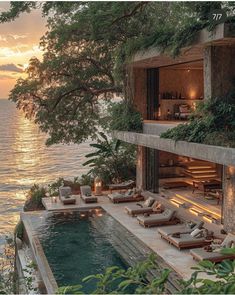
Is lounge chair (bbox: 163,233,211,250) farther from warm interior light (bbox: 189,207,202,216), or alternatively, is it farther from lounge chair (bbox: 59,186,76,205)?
lounge chair (bbox: 59,186,76,205)

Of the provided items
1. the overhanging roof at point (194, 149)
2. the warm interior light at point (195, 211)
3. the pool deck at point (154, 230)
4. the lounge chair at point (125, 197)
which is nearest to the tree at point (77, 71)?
the overhanging roof at point (194, 149)

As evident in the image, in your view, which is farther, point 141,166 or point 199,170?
point 199,170

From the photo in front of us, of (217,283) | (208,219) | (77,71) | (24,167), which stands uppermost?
(77,71)

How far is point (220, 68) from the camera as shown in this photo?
15922 mm

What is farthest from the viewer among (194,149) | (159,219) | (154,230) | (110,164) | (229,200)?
(110,164)

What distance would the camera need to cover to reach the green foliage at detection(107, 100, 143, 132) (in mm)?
22375

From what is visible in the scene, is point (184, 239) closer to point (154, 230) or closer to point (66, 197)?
point (154, 230)

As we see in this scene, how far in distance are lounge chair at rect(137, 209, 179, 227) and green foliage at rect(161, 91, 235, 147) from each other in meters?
3.72

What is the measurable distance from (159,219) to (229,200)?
3153 millimetres

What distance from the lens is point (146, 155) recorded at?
2450cm

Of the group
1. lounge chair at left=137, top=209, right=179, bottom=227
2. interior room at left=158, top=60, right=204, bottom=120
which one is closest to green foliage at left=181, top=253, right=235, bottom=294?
lounge chair at left=137, top=209, right=179, bottom=227

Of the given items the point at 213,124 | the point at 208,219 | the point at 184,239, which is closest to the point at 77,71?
the point at 208,219

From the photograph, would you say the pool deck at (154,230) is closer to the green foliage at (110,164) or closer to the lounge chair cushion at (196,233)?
the lounge chair cushion at (196,233)

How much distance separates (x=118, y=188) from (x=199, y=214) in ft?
26.1
